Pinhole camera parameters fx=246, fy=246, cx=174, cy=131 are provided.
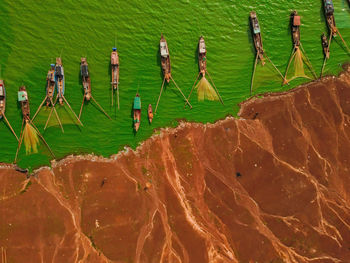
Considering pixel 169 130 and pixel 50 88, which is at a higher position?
pixel 50 88

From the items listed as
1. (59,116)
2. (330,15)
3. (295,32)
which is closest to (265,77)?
(295,32)

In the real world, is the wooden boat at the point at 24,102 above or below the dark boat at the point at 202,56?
below

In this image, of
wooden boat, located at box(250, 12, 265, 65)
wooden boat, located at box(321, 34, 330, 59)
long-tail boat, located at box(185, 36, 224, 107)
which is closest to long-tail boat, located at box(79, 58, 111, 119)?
long-tail boat, located at box(185, 36, 224, 107)

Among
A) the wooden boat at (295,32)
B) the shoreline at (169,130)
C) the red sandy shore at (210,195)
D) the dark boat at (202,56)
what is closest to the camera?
the red sandy shore at (210,195)

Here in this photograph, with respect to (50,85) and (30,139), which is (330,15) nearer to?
(50,85)

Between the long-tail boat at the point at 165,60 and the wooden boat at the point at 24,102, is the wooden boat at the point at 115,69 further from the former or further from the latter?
the wooden boat at the point at 24,102

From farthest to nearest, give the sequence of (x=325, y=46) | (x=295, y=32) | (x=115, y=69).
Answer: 1. (x=325, y=46)
2. (x=295, y=32)
3. (x=115, y=69)

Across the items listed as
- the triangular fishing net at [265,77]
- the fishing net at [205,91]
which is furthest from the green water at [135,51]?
the fishing net at [205,91]
